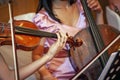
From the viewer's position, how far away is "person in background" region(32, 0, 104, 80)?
1.42m

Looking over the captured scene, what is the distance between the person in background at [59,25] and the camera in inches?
55.8

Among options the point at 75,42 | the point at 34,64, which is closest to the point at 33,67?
the point at 34,64

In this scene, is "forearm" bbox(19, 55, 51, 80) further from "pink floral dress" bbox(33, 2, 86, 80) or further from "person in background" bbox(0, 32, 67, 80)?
"pink floral dress" bbox(33, 2, 86, 80)

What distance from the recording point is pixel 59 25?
1439mm

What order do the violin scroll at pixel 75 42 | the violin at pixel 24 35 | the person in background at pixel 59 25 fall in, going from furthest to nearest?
the person in background at pixel 59 25, the violin scroll at pixel 75 42, the violin at pixel 24 35

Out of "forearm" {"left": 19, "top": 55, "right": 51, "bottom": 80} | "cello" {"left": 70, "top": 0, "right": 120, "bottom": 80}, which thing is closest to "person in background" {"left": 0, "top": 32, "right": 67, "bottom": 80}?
"forearm" {"left": 19, "top": 55, "right": 51, "bottom": 80}

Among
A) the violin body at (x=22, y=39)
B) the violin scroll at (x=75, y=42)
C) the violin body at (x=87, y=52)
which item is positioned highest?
the violin body at (x=22, y=39)

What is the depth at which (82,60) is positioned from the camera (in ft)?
4.40

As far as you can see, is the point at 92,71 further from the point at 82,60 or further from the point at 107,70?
the point at 107,70

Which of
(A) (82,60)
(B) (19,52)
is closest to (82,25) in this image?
(A) (82,60)

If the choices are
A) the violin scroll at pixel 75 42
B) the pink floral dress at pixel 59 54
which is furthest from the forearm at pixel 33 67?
the pink floral dress at pixel 59 54

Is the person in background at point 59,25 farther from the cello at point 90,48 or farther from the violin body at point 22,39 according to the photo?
the violin body at point 22,39

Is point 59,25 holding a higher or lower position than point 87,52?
higher

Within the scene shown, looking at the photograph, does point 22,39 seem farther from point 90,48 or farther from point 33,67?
point 90,48
